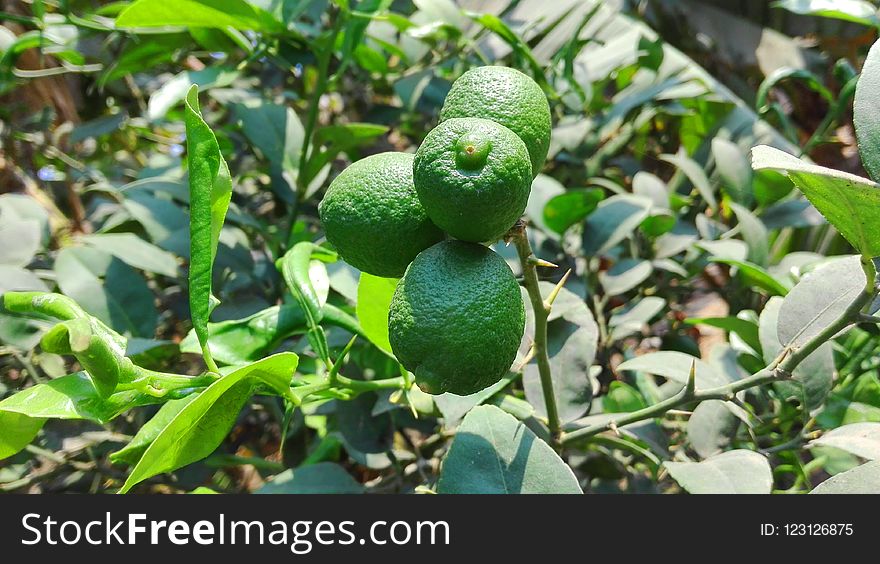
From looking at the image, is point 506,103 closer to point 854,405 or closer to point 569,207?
point 569,207

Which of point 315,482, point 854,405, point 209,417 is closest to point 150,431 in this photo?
point 209,417

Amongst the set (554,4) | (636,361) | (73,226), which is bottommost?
(73,226)

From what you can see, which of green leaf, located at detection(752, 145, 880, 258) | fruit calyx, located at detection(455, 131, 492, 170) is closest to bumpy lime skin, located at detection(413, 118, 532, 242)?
fruit calyx, located at detection(455, 131, 492, 170)

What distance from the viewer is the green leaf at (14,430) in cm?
48

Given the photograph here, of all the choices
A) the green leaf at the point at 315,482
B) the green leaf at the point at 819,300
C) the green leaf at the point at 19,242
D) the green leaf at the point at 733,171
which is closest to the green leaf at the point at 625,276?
the green leaf at the point at 733,171

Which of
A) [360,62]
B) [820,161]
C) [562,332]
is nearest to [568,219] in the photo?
[562,332]

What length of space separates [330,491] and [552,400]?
0.28 meters

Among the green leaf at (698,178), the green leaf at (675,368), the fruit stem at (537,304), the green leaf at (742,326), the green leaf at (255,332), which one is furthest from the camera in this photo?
the green leaf at (698,178)

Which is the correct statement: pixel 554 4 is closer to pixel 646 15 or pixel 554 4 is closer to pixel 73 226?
A: pixel 646 15

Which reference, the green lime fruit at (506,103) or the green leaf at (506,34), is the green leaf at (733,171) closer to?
the green leaf at (506,34)
